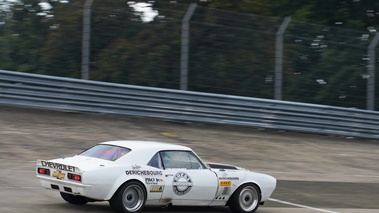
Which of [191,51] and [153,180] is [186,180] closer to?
[153,180]

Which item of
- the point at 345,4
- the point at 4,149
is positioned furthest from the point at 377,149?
the point at 4,149

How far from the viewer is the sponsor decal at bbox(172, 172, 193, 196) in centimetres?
1033

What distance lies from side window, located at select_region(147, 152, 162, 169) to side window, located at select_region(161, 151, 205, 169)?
0.26ft

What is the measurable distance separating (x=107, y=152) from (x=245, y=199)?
2462mm

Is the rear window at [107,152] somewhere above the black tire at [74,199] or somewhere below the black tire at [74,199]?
above

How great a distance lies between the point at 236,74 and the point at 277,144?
8.25 feet

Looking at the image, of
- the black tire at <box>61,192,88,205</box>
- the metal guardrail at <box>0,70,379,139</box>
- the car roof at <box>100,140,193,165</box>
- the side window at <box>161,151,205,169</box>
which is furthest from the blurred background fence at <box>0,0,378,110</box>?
the side window at <box>161,151,205,169</box>

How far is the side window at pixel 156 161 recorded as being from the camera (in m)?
10.3

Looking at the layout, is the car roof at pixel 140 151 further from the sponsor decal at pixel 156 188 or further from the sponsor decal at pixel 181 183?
the sponsor decal at pixel 181 183

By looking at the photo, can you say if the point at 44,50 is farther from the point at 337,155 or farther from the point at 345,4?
the point at 345,4

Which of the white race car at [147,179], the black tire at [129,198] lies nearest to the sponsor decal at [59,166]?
the white race car at [147,179]

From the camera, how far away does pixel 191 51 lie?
19906mm

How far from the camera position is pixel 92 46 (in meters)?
18.8

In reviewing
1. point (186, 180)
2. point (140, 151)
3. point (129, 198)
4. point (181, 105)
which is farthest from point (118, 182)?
point (181, 105)
